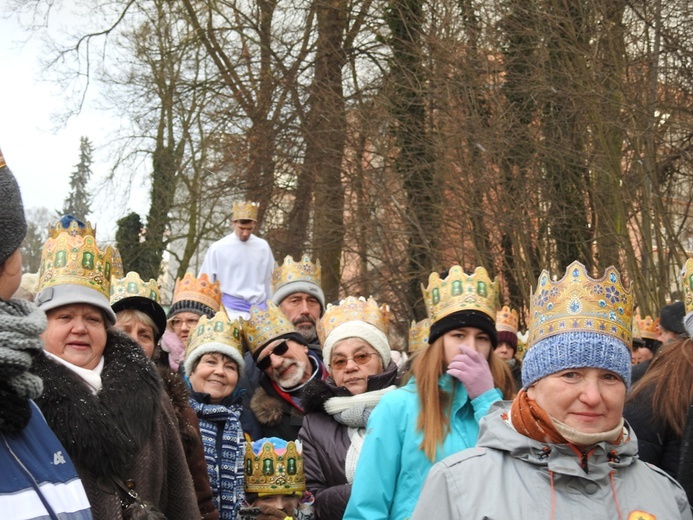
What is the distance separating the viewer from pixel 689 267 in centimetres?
539

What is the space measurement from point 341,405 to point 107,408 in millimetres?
1863

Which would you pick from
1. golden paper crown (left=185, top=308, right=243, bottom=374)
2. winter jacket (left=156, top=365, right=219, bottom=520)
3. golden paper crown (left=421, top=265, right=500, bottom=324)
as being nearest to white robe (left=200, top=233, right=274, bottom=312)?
golden paper crown (left=185, top=308, right=243, bottom=374)

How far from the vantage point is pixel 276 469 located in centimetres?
578

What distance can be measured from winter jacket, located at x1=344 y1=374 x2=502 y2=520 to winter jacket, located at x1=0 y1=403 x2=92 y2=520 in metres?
1.97

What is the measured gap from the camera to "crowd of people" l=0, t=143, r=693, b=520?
330 cm

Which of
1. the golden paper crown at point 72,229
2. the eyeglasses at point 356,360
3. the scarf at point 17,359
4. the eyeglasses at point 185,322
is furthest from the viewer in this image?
the eyeglasses at point 185,322

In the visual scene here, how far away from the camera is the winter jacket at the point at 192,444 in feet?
16.9

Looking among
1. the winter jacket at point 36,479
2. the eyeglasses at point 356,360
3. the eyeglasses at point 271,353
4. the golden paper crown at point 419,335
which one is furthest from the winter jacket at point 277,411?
the winter jacket at point 36,479

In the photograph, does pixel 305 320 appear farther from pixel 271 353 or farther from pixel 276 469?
pixel 276 469

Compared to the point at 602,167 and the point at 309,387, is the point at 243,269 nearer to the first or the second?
the point at 602,167

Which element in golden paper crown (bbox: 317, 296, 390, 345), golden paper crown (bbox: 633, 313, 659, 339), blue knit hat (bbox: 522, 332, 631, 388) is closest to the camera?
blue knit hat (bbox: 522, 332, 631, 388)

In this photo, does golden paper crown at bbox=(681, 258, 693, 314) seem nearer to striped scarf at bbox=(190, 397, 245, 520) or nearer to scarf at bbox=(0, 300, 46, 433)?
striped scarf at bbox=(190, 397, 245, 520)

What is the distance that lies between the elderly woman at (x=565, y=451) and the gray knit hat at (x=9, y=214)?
4.89ft

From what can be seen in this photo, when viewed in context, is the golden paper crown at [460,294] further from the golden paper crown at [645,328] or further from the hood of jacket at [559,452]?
the golden paper crown at [645,328]
